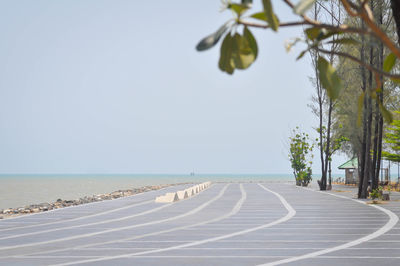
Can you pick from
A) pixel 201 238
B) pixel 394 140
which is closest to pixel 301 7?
pixel 201 238

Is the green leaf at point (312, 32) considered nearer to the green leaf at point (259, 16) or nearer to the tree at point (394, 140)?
the green leaf at point (259, 16)

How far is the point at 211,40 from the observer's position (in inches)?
68.1

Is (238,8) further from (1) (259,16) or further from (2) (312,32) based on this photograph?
(2) (312,32)

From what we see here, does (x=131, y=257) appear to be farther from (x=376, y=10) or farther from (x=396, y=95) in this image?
(x=396, y=95)

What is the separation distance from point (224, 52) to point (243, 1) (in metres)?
0.21

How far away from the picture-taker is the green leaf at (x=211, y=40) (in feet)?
5.54

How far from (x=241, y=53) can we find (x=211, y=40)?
0.71 feet

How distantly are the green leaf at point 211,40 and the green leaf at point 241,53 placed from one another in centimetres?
9

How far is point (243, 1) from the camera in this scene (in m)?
1.75

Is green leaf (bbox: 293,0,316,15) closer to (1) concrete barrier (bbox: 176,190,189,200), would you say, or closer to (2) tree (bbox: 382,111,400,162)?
(1) concrete barrier (bbox: 176,190,189,200)

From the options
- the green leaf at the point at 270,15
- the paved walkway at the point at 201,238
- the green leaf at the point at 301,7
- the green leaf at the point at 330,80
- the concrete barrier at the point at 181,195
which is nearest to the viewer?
the green leaf at the point at 301,7

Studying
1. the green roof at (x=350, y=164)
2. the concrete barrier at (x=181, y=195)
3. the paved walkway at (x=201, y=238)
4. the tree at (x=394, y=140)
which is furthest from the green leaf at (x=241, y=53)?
the green roof at (x=350, y=164)

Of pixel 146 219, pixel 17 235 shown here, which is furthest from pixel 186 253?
pixel 146 219

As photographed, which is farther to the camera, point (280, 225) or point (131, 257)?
point (280, 225)
